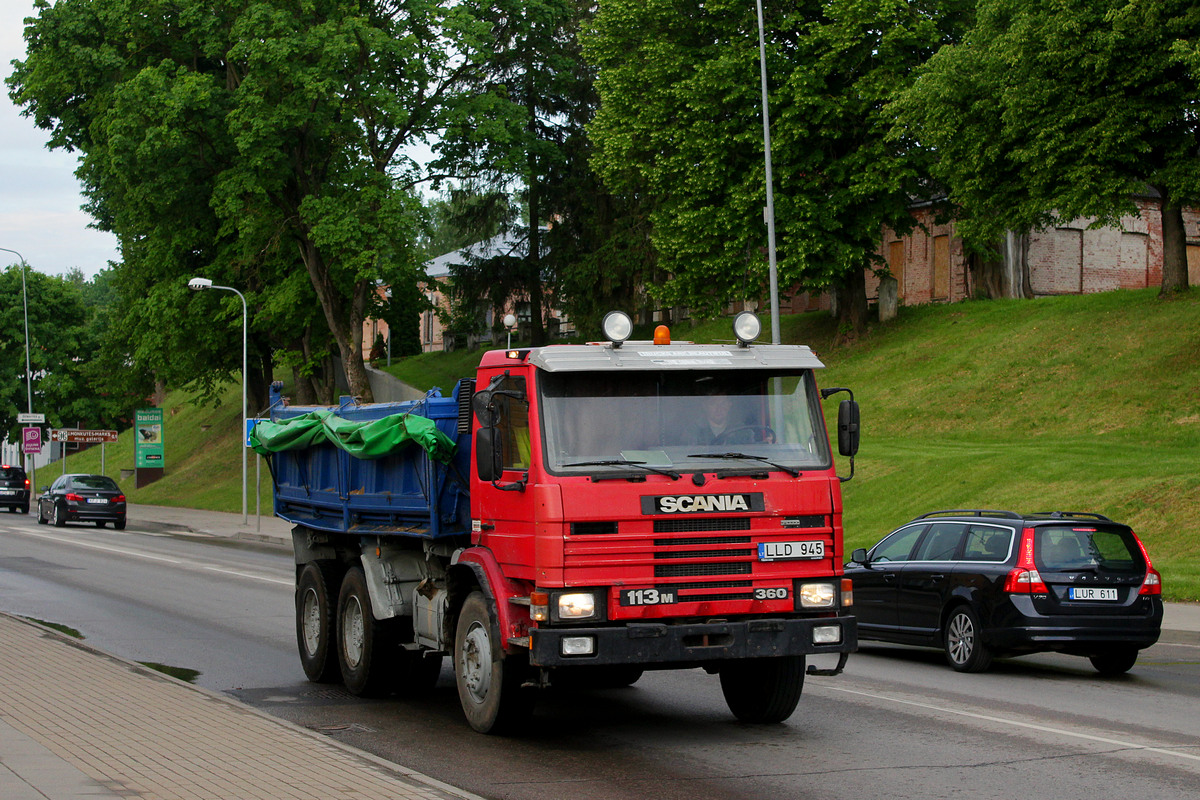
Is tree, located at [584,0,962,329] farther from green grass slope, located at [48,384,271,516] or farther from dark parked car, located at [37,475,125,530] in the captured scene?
dark parked car, located at [37,475,125,530]

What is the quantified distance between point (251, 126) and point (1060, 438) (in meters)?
23.4

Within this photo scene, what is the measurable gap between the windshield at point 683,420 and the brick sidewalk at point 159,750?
2265mm

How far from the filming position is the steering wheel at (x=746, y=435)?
855 centimetres

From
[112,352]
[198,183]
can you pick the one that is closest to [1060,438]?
[198,183]

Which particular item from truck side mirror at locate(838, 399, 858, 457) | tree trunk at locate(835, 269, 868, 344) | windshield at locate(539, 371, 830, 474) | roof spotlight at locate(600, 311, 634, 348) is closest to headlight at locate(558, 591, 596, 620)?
windshield at locate(539, 371, 830, 474)

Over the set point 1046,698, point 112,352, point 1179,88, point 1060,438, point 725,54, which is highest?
point 725,54

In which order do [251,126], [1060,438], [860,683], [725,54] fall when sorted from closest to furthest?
[860,683] < [1060,438] < [251,126] < [725,54]

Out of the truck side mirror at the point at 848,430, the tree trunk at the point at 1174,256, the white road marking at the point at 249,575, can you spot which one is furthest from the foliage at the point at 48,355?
the truck side mirror at the point at 848,430

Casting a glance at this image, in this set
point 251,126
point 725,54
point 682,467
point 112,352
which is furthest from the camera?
→ point 112,352

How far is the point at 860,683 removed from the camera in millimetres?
11438

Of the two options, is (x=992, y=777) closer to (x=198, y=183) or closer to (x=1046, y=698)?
(x=1046, y=698)

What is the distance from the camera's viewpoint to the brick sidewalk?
6.65 metres

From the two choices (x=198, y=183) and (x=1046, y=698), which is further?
(x=198, y=183)

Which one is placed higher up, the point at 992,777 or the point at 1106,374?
the point at 1106,374
